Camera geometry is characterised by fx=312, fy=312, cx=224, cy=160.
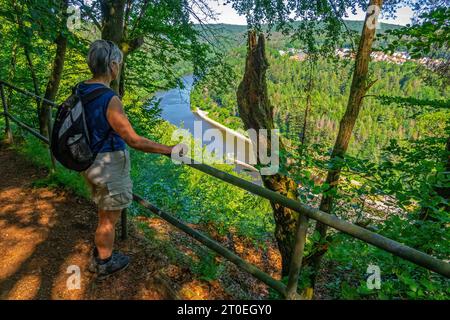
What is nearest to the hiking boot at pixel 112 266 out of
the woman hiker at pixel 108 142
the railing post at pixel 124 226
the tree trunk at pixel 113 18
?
the woman hiker at pixel 108 142

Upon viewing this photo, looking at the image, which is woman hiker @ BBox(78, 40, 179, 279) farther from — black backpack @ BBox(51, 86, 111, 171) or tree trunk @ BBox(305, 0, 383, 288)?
tree trunk @ BBox(305, 0, 383, 288)

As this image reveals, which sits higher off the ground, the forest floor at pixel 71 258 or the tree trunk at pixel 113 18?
the tree trunk at pixel 113 18

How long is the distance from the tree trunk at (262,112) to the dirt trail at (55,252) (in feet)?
9.42

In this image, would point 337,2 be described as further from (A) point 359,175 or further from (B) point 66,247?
(B) point 66,247

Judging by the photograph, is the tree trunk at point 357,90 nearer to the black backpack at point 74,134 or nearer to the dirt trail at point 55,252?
the dirt trail at point 55,252

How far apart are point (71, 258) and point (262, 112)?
3798 millimetres

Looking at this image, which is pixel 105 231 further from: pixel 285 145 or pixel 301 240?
pixel 285 145

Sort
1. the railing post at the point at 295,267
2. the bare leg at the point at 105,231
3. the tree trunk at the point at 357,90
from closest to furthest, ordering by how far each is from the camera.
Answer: the railing post at the point at 295,267 → the bare leg at the point at 105,231 → the tree trunk at the point at 357,90

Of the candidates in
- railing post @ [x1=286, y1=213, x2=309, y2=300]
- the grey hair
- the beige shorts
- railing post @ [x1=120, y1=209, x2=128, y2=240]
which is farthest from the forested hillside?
the beige shorts

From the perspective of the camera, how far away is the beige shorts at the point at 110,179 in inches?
89.7

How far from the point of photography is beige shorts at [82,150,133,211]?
2277 mm

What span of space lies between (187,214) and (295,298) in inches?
278

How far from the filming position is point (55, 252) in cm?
307
